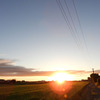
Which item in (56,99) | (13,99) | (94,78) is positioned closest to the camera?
(56,99)

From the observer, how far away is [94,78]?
154 m

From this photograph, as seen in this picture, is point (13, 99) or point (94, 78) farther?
point (94, 78)

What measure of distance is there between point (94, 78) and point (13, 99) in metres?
137

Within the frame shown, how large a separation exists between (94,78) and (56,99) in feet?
451

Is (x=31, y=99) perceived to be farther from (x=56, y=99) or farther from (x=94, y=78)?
(x=94, y=78)

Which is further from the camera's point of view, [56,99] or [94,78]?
[94,78]

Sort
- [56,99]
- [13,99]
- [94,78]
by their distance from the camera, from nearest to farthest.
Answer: [56,99] → [13,99] → [94,78]

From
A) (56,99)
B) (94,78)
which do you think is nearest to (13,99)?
(56,99)

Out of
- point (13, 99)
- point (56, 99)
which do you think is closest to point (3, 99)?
point (13, 99)

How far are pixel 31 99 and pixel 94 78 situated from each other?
13753 centimetres

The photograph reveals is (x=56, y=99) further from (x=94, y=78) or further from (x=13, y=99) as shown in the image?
(x=94, y=78)

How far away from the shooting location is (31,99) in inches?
973

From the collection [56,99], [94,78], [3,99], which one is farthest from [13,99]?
[94,78]

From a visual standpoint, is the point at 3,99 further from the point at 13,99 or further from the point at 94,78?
the point at 94,78
